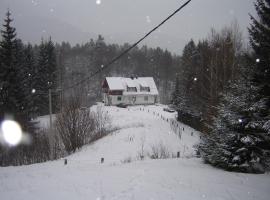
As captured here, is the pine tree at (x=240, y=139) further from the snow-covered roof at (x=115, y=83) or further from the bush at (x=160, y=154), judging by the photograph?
the snow-covered roof at (x=115, y=83)

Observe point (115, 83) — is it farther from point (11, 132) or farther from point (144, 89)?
point (11, 132)

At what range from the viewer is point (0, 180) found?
33.6 ft

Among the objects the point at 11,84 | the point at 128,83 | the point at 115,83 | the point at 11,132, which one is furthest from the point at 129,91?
the point at 11,132

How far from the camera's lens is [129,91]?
60531mm

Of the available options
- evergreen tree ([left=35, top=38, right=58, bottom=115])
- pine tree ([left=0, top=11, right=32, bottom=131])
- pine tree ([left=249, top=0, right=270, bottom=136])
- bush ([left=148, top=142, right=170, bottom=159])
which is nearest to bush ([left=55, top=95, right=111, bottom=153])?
bush ([left=148, top=142, right=170, bottom=159])

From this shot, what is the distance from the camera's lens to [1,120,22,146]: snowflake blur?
29.1 meters

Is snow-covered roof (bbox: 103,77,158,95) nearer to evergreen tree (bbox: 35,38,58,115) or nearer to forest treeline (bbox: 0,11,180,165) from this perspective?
forest treeline (bbox: 0,11,180,165)

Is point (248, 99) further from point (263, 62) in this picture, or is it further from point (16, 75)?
point (16, 75)

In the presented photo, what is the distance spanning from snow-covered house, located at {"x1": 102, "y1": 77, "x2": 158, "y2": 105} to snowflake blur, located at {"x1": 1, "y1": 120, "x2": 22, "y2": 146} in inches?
1165

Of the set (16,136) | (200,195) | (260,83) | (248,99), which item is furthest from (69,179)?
(16,136)

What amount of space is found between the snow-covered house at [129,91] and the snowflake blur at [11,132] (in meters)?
29.6

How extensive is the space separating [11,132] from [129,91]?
34.4 meters

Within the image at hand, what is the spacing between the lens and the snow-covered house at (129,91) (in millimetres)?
58844

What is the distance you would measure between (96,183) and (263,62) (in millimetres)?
10216
